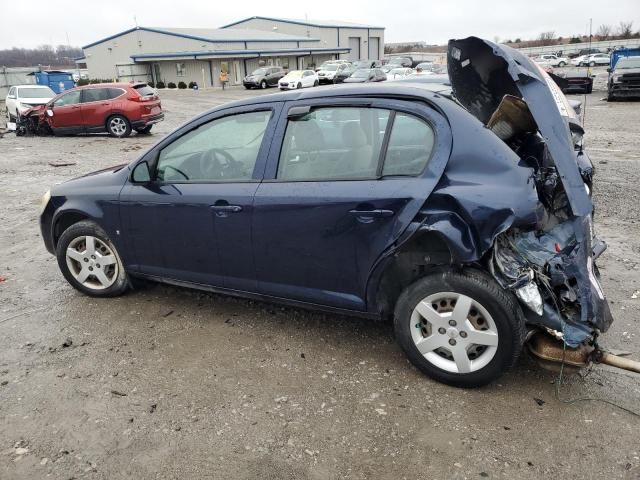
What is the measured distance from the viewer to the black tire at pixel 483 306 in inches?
116

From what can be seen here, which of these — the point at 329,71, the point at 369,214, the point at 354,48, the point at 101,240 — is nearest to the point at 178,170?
the point at 101,240

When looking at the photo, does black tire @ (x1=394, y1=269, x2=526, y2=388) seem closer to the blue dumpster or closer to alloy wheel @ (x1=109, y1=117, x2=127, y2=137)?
alloy wheel @ (x1=109, y1=117, x2=127, y2=137)

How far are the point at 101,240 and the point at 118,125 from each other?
43.0 ft

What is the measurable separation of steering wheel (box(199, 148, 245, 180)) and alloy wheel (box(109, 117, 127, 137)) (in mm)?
13586

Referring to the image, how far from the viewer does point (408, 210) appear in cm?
308

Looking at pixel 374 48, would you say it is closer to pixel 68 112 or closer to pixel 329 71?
pixel 329 71

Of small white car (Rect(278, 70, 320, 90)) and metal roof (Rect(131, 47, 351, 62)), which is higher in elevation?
metal roof (Rect(131, 47, 351, 62))

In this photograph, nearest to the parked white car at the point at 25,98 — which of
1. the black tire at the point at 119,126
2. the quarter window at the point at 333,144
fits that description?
the black tire at the point at 119,126

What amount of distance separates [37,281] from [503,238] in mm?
4341

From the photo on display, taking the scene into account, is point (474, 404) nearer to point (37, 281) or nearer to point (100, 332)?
point (100, 332)

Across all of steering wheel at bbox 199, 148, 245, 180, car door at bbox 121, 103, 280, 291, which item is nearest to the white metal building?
car door at bbox 121, 103, 280, 291

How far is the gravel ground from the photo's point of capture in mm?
2682

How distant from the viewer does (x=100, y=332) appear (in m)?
4.08

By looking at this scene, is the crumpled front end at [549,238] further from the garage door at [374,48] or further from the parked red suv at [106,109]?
the garage door at [374,48]
